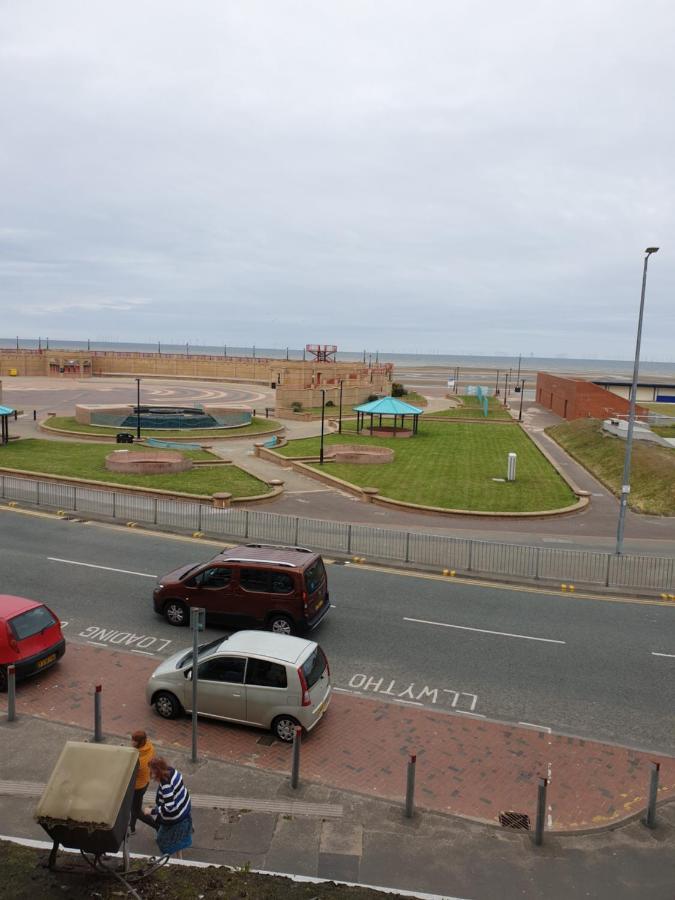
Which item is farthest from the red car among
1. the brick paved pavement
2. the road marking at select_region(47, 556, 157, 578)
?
the road marking at select_region(47, 556, 157, 578)

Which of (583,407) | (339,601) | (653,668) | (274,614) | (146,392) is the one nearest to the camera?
(653,668)

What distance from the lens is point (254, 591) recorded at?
1459 centimetres

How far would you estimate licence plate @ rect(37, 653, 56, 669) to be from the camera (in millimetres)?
12173

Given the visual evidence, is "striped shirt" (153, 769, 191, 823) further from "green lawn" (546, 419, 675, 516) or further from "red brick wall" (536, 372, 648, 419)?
"red brick wall" (536, 372, 648, 419)

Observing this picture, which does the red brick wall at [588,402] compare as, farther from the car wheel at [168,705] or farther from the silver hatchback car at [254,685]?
the car wheel at [168,705]

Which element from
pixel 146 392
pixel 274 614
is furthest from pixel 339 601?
pixel 146 392

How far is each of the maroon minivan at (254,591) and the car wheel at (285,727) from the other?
3.51 m

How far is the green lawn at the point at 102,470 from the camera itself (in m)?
30.2

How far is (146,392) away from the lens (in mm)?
78438

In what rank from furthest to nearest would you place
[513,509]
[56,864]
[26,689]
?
[513,509] < [26,689] < [56,864]

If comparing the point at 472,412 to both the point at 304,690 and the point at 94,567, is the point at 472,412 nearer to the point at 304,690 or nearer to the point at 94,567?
the point at 94,567

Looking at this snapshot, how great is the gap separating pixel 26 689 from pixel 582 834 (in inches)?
360

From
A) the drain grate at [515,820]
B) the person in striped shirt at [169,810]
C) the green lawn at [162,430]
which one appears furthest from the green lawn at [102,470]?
the person in striped shirt at [169,810]

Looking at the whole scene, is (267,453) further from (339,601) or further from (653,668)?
(653,668)
